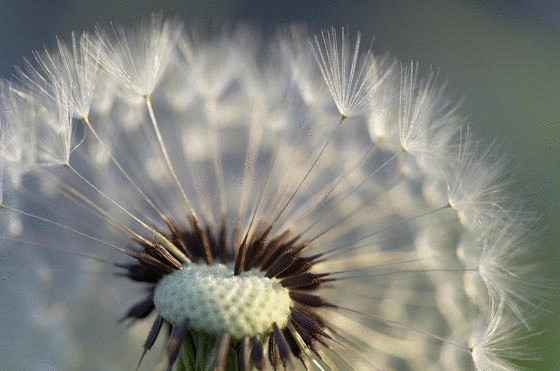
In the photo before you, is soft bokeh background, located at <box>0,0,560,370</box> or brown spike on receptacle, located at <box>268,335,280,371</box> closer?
brown spike on receptacle, located at <box>268,335,280,371</box>

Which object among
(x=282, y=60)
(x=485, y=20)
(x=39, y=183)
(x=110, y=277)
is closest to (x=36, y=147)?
(x=39, y=183)

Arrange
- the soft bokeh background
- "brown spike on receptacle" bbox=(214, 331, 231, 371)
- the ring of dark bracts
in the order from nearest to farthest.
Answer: "brown spike on receptacle" bbox=(214, 331, 231, 371) < the ring of dark bracts < the soft bokeh background

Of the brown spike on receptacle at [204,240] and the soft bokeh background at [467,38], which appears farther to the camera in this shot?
the soft bokeh background at [467,38]

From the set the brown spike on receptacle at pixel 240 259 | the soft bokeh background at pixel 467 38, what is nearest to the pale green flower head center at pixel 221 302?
the brown spike on receptacle at pixel 240 259

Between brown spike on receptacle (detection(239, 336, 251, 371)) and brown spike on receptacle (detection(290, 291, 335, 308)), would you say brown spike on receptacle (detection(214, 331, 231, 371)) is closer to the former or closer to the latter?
brown spike on receptacle (detection(239, 336, 251, 371))

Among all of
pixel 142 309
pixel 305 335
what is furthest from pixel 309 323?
pixel 142 309

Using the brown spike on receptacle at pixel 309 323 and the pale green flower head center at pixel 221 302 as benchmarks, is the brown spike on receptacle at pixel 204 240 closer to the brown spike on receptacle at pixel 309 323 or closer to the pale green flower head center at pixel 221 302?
the pale green flower head center at pixel 221 302

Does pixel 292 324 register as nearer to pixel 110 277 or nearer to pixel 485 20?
pixel 110 277

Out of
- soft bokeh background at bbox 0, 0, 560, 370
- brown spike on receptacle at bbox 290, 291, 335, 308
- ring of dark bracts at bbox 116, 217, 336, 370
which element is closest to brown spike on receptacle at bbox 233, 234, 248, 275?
ring of dark bracts at bbox 116, 217, 336, 370
